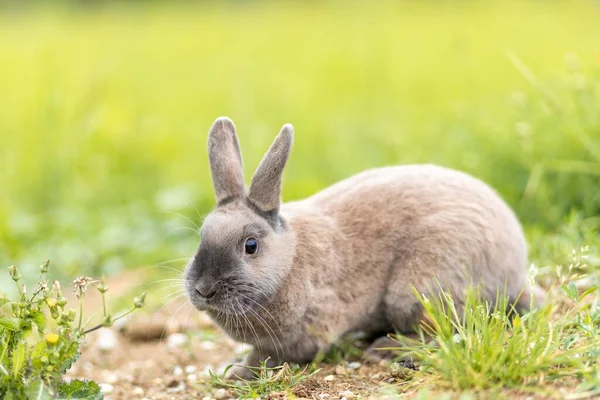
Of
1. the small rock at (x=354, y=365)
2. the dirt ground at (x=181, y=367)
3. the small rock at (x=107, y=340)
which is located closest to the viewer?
the dirt ground at (x=181, y=367)

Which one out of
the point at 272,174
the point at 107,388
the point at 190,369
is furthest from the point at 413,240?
the point at 107,388

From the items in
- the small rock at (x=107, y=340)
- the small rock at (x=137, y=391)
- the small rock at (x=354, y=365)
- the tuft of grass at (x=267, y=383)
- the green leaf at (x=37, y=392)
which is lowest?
the small rock at (x=107, y=340)

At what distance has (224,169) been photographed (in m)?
4.45

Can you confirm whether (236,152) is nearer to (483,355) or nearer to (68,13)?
(483,355)

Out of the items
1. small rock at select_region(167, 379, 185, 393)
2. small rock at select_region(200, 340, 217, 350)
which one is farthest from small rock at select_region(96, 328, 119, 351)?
small rock at select_region(167, 379, 185, 393)

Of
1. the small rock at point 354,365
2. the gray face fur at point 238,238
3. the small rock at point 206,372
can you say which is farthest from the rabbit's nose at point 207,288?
the small rock at point 354,365

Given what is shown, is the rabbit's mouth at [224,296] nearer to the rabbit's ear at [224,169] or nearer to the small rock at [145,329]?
the rabbit's ear at [224,169]

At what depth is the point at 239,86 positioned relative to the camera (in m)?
9.73

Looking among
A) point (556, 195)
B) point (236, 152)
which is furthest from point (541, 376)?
point (556, 195)

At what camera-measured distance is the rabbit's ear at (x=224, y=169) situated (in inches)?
175

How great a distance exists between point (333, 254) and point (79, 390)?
161 centimetres

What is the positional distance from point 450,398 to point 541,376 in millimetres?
397

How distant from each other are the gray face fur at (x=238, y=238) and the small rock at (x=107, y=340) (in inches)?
58.2

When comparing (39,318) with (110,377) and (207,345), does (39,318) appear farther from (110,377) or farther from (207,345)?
(207,345)
